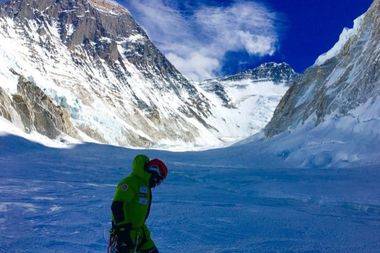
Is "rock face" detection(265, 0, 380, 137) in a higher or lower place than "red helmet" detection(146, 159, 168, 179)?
higher

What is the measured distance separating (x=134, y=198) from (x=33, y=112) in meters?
78.5

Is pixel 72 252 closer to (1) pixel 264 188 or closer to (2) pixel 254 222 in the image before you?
(2) pixel 254 222

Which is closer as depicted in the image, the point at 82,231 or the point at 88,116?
the point at 82,231

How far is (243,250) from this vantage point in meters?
10.3

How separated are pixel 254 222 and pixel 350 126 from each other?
24318mm

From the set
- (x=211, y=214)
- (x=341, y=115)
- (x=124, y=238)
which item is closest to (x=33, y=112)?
(x=341, y=115)

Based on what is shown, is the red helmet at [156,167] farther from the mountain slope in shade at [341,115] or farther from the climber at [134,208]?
the mountain slope in shade at [341,115]

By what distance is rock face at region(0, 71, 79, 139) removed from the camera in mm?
70750

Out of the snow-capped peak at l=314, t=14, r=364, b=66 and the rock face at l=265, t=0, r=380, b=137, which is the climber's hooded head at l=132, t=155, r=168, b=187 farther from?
the snow-capped peak at l=314, t=14, r=364, b=66

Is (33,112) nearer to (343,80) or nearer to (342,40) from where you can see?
(342,40)

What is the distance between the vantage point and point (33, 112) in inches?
3216

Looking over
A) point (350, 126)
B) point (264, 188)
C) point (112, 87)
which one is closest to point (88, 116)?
point (112, 87)

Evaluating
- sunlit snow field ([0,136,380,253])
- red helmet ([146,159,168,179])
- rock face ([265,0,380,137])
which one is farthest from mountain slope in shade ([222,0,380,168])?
red helmet ([146,159,168,179])

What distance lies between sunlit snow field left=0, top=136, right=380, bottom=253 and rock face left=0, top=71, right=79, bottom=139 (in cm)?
4866
